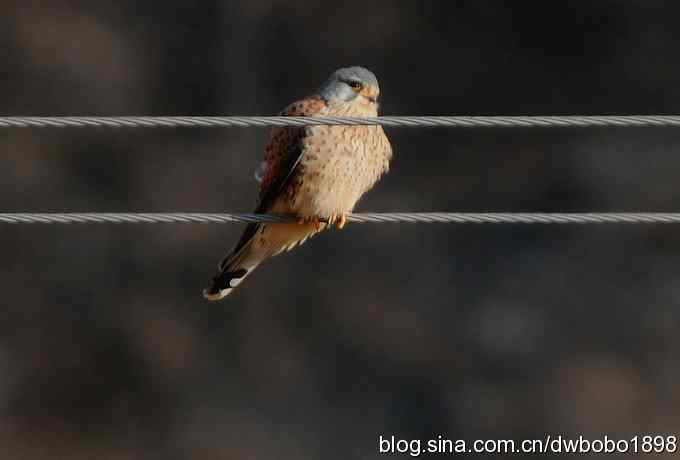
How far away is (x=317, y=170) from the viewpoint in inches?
166

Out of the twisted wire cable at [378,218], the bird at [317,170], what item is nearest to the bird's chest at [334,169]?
the bird at [317,170]

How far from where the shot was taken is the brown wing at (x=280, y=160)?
425 centimetres

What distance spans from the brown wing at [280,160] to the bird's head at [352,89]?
0.05 metres

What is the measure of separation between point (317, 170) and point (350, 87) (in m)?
→ 0.33

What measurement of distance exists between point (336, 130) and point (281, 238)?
38 cm

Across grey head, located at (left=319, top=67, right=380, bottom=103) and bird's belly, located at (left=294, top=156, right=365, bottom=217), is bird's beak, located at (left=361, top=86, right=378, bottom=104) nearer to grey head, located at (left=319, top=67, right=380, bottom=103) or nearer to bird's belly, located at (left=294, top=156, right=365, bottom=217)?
grey head, located at (left=319, top=67, right=380, bottom=103)

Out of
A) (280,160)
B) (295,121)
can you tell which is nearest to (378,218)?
(295,121)

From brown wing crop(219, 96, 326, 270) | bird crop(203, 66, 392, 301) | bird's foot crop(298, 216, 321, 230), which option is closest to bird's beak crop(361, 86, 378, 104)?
bird crop(203, 66, 392, 301)

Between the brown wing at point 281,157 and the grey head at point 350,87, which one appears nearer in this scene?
the brown wing at point 281,157

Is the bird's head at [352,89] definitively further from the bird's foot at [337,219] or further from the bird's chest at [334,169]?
the bird's foot at [337,219]

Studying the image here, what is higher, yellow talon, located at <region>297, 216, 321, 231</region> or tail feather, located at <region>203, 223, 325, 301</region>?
yellow talon, located at <region>297, 216, 321, 231</region>

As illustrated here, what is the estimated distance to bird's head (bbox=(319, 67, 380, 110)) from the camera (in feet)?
14.5

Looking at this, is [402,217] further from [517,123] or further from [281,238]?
[281,238]

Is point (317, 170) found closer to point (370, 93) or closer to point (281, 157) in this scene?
point (281, 157)
